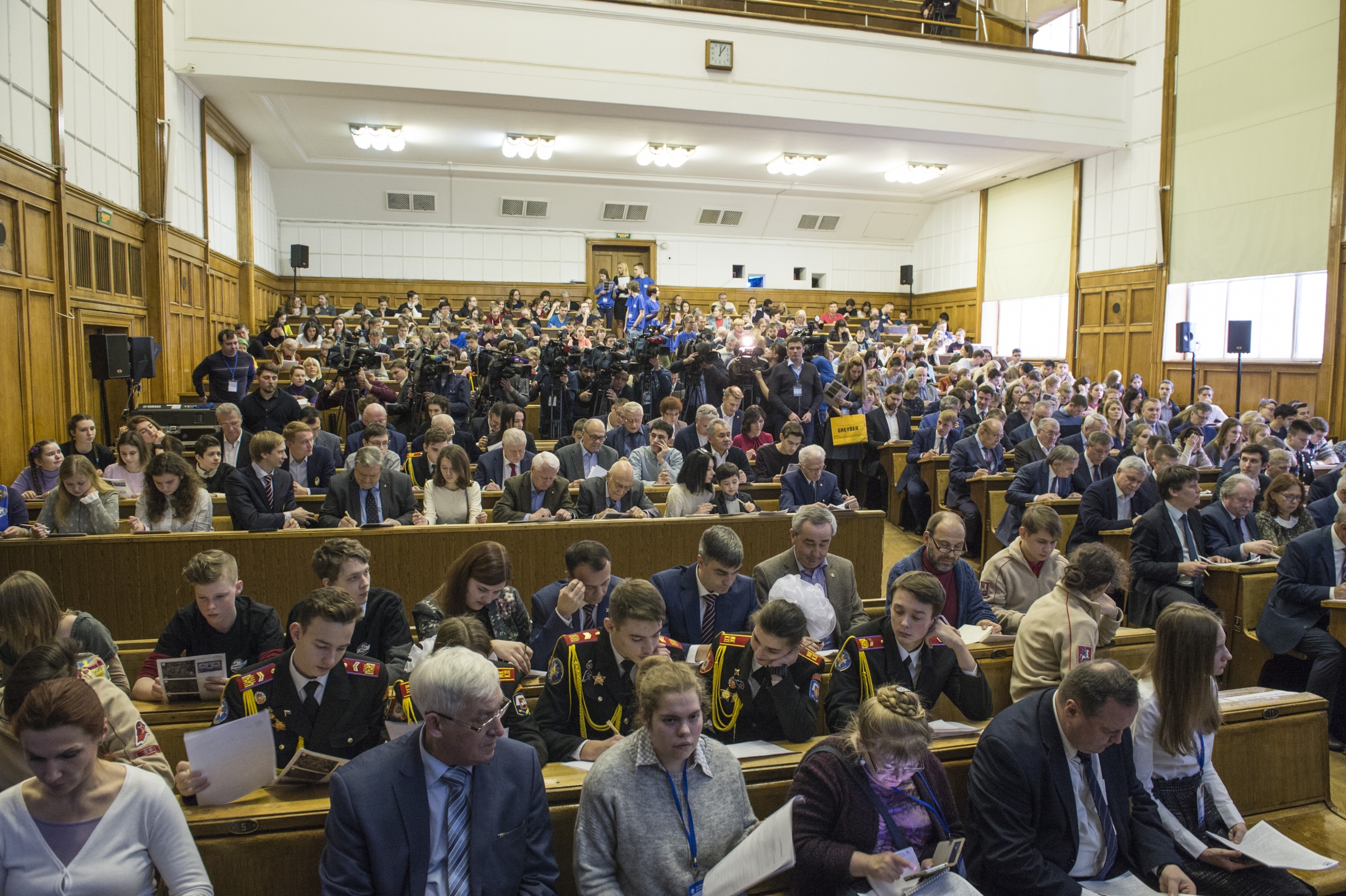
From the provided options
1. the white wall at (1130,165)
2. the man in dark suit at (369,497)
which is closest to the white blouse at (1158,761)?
the man in dark suit at (369,497)

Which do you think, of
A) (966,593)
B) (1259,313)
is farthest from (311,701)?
(1259,313)

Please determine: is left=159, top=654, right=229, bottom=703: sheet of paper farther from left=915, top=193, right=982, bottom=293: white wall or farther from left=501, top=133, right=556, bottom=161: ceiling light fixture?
left=915, top=193, right=982, bottom=293: white wall

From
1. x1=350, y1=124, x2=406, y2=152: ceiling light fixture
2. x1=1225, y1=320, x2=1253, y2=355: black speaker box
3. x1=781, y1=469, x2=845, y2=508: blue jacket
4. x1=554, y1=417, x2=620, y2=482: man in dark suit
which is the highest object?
x1=350, y1=124, x2=406, y2=152: ceiling light fixture

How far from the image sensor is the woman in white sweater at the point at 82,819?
1.71m

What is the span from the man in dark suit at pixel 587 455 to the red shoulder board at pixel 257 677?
11.3 ft

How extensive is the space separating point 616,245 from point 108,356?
37.5 ft

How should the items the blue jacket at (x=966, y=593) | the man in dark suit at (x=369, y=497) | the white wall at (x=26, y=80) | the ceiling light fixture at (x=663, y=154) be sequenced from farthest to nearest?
the ceiling light fixture at (x=663, y=154)
the white wall at (x=26, y=80)
the man in dark suit at (x=369, y=497)
the blue jacket at (x=966, y=593)

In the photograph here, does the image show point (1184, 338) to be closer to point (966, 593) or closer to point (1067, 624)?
point (966, 593)

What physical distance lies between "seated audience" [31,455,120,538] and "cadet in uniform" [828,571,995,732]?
391cm

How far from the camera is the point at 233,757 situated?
6.67 ft

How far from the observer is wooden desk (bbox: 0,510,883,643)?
4.31 meters

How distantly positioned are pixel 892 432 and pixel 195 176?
8785mm

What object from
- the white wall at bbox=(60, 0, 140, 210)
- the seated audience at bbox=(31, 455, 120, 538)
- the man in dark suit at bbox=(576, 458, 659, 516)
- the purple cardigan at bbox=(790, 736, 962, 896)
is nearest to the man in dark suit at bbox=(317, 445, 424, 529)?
the man in dark suit at bbox=(576, 458, 659, 516)

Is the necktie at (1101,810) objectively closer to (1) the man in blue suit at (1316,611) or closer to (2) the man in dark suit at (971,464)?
(1) the man in blue suit at (1316,611)
